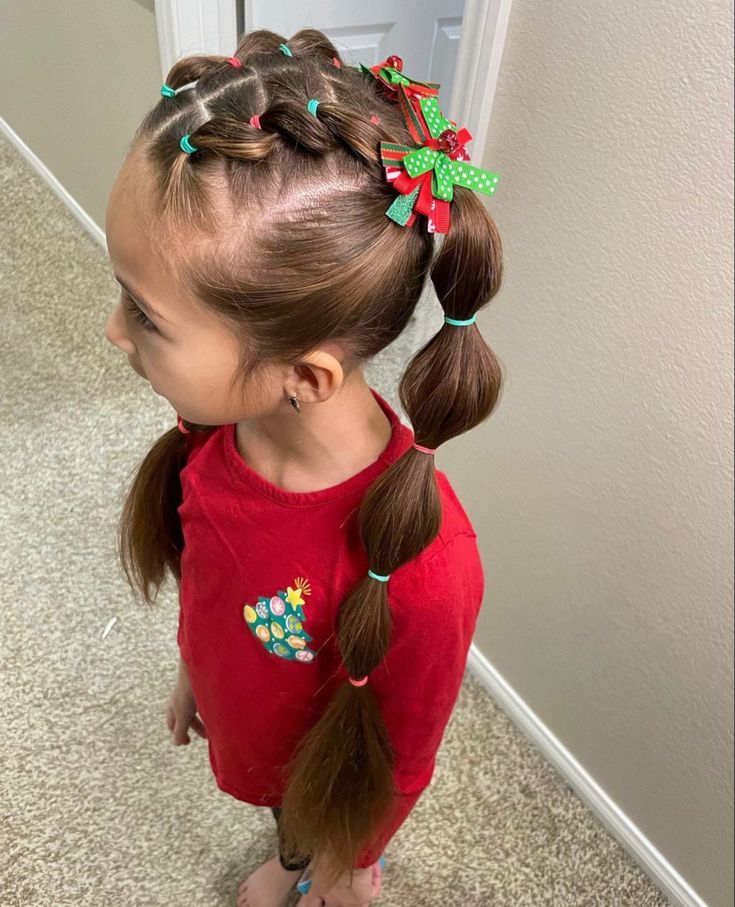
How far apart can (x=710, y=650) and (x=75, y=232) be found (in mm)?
2043

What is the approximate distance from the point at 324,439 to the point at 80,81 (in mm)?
1755

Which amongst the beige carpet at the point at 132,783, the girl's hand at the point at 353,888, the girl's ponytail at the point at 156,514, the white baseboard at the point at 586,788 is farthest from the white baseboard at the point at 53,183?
the girl's hand at the point at 353,888

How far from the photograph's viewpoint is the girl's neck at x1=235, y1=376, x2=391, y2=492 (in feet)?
2.14

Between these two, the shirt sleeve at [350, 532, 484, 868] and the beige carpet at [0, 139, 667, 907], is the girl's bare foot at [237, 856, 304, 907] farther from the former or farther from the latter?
the shirt sleeve at [350, 532, 484, 868]

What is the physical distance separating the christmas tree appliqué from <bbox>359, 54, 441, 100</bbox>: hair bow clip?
400 millimetres

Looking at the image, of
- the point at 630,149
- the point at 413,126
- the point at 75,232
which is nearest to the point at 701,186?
the point at 630,149

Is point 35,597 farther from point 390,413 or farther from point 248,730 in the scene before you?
point 390,413

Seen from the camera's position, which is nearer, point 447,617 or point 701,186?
point 447,617

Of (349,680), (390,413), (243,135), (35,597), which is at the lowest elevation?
(35,597)

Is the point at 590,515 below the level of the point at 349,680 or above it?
below

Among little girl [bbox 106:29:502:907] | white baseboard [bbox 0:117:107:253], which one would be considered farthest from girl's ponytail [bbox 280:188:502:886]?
white baseboard [bbox 0:117:107:253]

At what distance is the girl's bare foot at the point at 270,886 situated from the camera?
3.54ft

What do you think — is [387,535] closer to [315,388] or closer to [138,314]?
[315,388]

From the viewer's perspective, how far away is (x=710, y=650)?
969 mm
